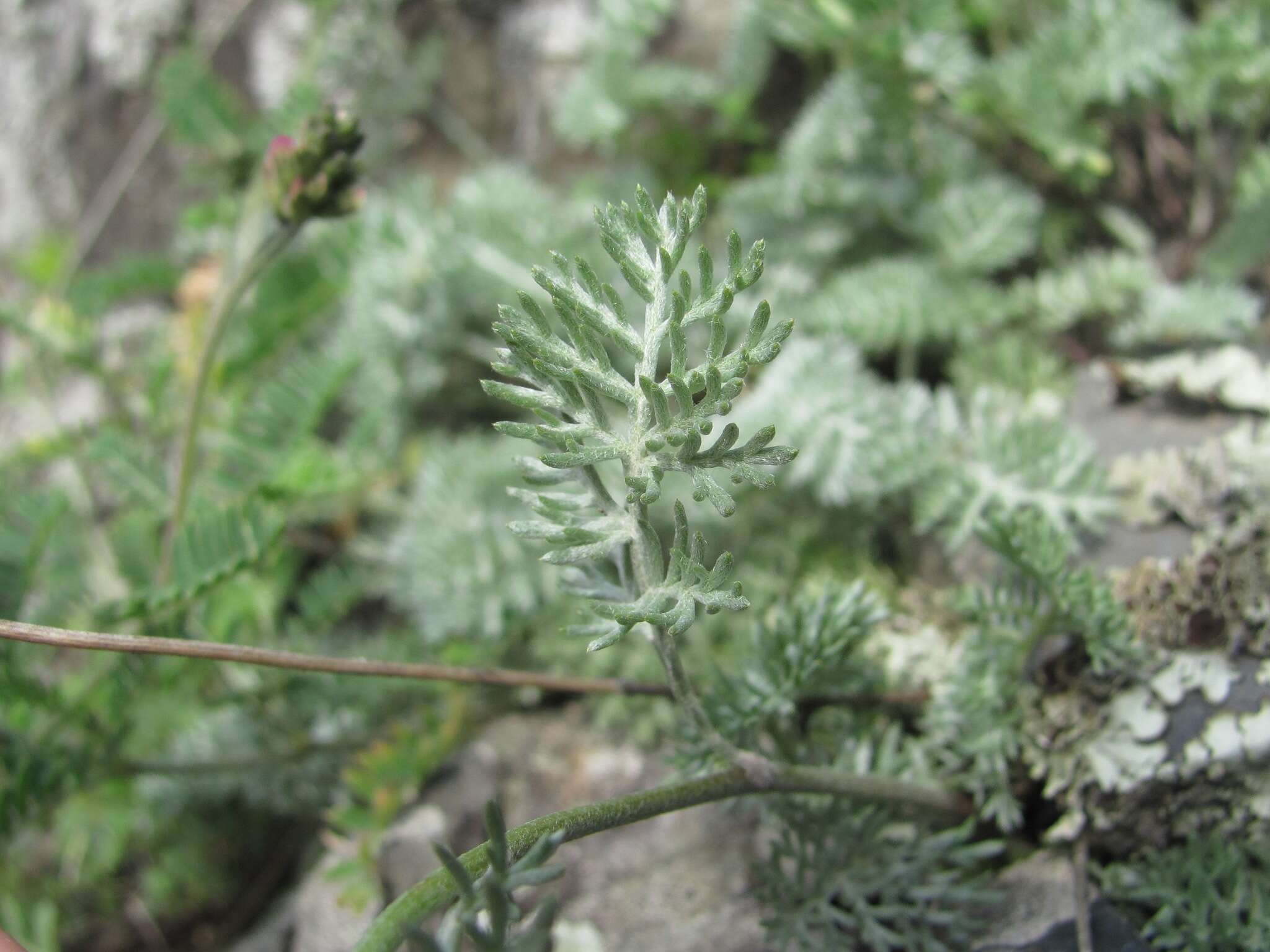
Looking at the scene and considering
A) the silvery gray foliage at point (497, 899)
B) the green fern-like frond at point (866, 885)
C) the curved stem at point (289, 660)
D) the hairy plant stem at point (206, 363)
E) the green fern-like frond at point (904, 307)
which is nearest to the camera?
the silvery gray foliage at point (497, 899)

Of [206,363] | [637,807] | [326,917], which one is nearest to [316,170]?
[206,363]

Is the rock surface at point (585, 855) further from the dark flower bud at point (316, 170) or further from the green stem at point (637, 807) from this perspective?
the dark flower bud at point (316, 170)

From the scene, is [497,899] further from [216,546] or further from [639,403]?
[216,546]

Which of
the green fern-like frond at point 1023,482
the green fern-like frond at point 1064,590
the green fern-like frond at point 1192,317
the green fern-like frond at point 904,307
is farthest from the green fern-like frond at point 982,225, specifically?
the green fern-like frond at point 1064,590

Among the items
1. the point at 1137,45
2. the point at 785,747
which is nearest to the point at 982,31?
the point at 1137,45

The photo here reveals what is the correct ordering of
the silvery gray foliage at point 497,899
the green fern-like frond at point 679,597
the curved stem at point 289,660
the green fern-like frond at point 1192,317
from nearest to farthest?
the silvery gray foliage at point 497,899, the green fern-like frond at point 679,597, the curved stem at point 289,660, the green fern-like frond at point 1192,317

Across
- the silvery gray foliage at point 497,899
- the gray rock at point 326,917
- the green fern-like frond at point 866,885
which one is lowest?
the gray rock at point 326,917

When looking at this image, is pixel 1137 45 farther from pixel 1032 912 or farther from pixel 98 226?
pixel 98 226
